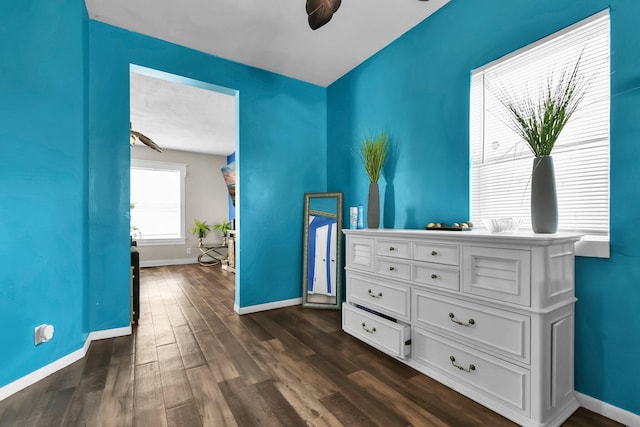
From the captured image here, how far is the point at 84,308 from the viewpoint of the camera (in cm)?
234

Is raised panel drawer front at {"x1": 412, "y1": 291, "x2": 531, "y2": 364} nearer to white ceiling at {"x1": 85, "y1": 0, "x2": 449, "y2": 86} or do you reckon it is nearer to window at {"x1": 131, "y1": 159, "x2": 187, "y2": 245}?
white ceiling at {"x1": 85, "y1": 0, "x2": 449, "y2": 86}

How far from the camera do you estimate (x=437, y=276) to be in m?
1.87

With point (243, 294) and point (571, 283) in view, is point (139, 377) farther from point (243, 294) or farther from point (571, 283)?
point (571, 283)

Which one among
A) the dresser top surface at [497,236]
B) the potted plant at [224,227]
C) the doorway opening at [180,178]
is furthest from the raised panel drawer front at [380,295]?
the potted plant at [224,227]

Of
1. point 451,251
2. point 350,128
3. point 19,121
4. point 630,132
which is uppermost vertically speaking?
point 350,128

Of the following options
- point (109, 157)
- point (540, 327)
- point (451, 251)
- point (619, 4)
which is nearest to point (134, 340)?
point (109, 157)

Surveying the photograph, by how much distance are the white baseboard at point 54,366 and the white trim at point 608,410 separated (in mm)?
3331

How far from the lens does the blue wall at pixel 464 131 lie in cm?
148

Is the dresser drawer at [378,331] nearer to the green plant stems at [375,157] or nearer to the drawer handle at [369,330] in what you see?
the drawer handle at [369,330]

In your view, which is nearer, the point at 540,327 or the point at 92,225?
the point at 540,327

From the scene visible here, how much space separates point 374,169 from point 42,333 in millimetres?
2858

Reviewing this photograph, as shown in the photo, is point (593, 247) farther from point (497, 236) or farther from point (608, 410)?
point (608, 410)

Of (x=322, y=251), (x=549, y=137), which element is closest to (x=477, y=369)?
(x=549, y=137)

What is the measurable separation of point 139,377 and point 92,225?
1397 mm
